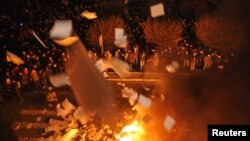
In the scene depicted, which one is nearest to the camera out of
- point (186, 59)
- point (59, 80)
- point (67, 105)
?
point (67, 105)

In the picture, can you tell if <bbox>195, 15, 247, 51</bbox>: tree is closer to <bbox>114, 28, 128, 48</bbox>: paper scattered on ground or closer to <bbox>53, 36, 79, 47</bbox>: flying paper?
<bbox>114, 28, 128, 48</bbox>: paper scattered on ground

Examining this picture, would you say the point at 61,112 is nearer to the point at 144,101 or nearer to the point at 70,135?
the point at 70,135

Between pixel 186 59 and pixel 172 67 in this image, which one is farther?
pixel 186 59

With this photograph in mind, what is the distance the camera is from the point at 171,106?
21.1 ft

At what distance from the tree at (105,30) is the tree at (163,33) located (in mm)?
1167

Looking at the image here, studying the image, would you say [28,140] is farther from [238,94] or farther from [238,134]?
[238,94]

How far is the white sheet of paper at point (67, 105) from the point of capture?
22.9 ft

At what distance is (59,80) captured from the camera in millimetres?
9500

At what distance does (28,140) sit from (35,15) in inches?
296

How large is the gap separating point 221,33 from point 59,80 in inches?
232

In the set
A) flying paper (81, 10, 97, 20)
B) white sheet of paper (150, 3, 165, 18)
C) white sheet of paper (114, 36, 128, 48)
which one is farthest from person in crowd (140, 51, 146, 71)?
flying paper (81, 10, 97, 20)

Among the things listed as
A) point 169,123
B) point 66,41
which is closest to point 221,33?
point 66,41

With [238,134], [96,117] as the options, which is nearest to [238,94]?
[238,134]

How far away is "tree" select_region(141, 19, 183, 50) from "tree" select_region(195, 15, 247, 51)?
837mm
